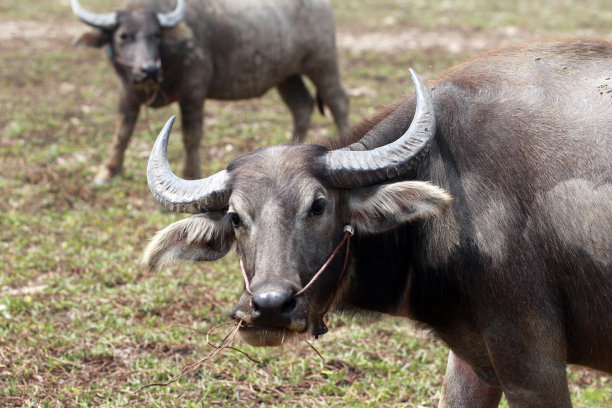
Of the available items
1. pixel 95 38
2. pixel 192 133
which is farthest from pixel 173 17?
pixel 192 133

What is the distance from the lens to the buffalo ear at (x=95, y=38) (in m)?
7.78

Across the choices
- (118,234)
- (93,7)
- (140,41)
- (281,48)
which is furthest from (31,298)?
(93,7)

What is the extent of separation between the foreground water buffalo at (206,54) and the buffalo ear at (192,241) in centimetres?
416

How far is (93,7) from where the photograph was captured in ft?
48.4

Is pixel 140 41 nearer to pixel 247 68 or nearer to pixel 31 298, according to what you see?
pixel 247 68

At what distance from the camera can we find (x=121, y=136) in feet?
25.8

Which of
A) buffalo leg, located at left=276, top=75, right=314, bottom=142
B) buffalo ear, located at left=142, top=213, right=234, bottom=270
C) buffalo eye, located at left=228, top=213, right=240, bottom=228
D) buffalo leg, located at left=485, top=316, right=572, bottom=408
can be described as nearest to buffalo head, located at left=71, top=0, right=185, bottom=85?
buffalo leg, located at left=276, top=75, right=314, bottom=142

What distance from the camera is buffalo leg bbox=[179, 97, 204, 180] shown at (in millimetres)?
7645

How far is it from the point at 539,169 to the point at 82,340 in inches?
124

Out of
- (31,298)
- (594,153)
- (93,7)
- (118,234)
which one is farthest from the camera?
(93,7)

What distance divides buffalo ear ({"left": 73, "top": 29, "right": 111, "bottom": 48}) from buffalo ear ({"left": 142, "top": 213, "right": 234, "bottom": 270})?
498 cm

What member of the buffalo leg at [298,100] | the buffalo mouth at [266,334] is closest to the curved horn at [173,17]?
the buffalo leg at [298,100]

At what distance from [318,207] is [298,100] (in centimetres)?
588

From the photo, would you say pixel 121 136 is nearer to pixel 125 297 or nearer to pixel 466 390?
pixel 125 297
